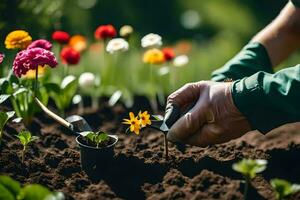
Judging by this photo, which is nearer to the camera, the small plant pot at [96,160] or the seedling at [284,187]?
the seedling at [284,187]

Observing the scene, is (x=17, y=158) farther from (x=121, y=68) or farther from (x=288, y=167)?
(x=121, y=68)

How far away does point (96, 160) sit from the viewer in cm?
267

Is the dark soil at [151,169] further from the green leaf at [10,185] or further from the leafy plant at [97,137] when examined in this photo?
the green leaf at [10,185]

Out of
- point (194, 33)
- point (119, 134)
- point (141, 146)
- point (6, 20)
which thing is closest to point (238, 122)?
point (141, 146)

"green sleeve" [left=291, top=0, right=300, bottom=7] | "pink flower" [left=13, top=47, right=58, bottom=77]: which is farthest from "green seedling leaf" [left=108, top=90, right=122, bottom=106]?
"green sleeve" [left=291, top=0, right=300, bottom=7]

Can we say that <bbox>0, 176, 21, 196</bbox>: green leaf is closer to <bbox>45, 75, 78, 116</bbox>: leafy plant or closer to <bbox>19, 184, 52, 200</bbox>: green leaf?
<bbox>19, 184, 52, 200</bbox>: green leaf

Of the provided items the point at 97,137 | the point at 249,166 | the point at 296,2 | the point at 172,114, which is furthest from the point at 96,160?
the point at 296,2

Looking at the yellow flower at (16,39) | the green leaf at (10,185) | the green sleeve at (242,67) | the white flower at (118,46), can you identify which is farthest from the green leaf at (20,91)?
the green sleeve at (242,67)

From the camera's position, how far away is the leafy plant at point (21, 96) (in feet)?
10.5

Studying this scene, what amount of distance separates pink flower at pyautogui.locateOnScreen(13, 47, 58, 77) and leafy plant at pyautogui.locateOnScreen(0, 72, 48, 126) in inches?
13.8

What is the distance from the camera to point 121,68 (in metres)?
4.29

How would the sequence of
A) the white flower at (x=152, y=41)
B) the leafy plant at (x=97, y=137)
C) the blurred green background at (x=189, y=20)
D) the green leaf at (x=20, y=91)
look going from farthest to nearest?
1. the blurred green background at (x=189, y=20)
2. the white flower at (x=152, y=41)
3. the green leaf at (x=20, y=91)
4. the leafy plant at (x=97, y=137)

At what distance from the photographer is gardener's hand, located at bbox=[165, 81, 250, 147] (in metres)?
2.69

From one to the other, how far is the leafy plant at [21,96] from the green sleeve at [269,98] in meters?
1.16
